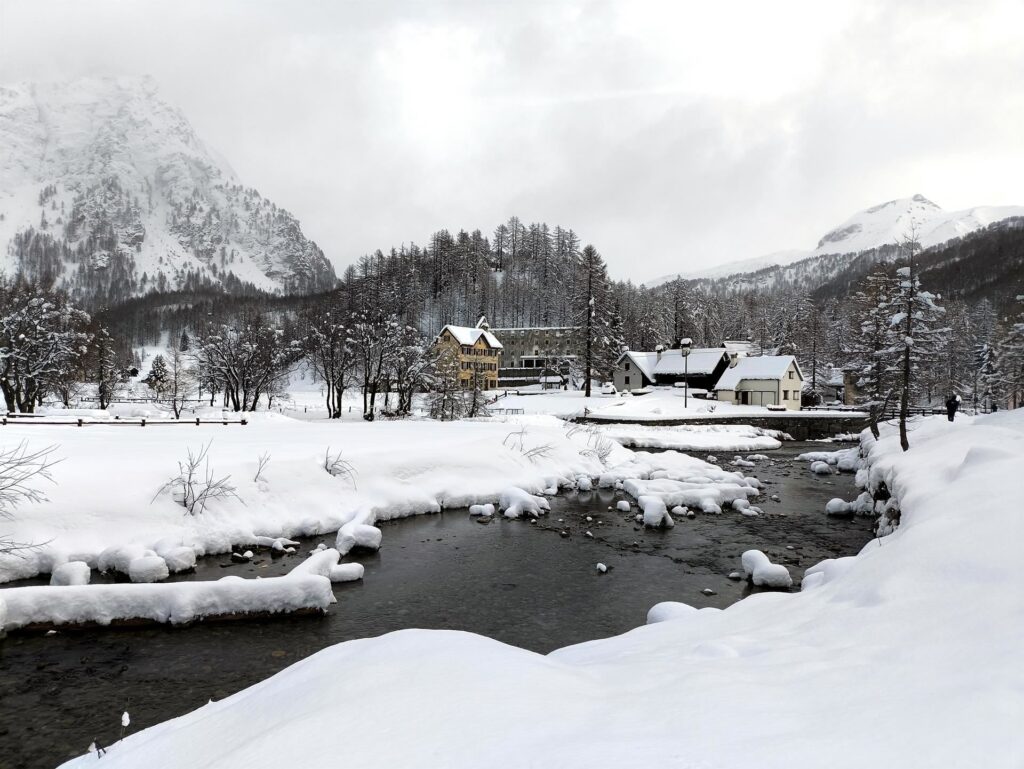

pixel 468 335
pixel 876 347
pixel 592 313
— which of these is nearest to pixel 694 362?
pixel 592 313

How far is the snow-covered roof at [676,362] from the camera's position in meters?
74.7

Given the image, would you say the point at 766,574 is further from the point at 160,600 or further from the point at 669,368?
the point at 669,368

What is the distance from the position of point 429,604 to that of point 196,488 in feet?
30.0

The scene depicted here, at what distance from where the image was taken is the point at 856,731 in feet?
10.5

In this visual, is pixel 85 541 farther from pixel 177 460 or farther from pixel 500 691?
pixel 500 691

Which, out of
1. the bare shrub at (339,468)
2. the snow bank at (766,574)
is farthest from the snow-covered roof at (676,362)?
the snow bank at (766,574)

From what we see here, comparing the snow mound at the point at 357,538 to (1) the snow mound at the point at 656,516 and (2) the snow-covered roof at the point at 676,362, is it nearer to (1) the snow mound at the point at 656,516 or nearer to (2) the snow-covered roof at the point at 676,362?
(1) the snow mound at the point at 656,516

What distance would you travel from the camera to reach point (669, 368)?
76562 millimetres

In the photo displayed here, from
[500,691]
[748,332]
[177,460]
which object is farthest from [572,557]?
[748,332]

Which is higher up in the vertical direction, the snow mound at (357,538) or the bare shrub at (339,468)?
the bare shrub at (339,468)

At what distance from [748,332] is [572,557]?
104m

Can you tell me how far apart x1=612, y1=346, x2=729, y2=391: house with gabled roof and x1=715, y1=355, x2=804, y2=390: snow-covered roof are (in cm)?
603

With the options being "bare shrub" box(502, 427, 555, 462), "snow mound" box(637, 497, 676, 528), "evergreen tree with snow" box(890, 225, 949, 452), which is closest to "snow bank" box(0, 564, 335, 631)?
"snow mound" box(637, 497, 676, 528)

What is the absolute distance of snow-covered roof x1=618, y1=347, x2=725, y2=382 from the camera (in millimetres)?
74688
